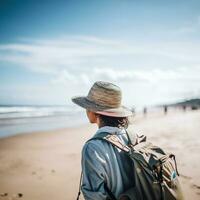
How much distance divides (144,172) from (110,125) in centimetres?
52

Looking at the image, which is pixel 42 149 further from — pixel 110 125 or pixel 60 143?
pixel 110 125

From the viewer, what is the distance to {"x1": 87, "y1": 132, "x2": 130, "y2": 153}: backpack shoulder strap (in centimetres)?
218

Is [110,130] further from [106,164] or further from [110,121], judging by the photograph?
[106,164]

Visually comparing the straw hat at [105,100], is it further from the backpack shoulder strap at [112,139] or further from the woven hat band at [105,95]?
the backpack shoulder strap at [112,139]

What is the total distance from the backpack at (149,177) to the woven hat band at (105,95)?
37cm

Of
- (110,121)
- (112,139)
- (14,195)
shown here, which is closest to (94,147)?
(112,139)

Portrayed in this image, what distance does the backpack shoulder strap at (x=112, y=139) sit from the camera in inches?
85.7

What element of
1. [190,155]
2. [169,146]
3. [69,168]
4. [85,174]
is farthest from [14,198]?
[169,146]

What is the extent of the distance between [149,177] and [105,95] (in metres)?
0.80

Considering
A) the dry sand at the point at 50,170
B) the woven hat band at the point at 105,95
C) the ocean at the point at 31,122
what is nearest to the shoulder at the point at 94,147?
the woven hat band at the point at 105,95

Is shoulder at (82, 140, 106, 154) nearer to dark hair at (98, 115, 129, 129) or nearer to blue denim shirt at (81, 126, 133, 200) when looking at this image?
blue denim shirt at (81, 126, 133, 200)

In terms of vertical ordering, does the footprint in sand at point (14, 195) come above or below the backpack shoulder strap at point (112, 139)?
below

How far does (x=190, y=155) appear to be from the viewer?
9.21 m

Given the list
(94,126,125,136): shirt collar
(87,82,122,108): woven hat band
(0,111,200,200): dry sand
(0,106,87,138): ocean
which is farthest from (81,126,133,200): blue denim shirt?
(0,106,87,138): ocean
